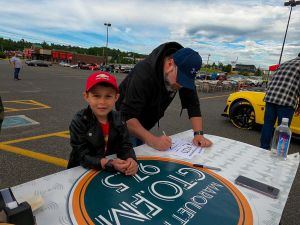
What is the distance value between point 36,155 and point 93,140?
2626 mm

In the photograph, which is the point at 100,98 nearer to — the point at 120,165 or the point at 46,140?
the point at 120,165

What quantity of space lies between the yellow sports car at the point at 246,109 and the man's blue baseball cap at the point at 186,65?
4785 millimetres

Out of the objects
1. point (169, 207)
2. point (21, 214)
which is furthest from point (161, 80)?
point (21, 214)

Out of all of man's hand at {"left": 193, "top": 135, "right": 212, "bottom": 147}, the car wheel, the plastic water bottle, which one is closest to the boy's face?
man's hand at {"left": 193, "top": 135, "right": 212, "bottom": 147}

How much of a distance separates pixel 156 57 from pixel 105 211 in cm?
140

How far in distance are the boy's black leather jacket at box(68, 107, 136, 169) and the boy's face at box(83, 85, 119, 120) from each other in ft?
0.19

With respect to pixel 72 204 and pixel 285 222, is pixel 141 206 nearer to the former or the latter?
pixel 72 204

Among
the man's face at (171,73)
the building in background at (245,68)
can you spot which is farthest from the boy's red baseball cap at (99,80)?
the building in background at (245,68)

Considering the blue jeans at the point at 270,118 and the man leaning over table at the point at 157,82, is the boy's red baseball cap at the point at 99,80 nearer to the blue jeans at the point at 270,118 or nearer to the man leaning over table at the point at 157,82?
the man leaning over table at the point at 157,82

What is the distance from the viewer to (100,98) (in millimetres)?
1676

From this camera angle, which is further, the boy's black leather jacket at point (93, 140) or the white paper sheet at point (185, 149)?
the white paper sheet at point (185, 149)

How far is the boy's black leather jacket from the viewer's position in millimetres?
1647

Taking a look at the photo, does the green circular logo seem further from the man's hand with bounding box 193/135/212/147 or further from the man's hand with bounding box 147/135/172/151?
the man's hand with bounding box 193/135/212/147

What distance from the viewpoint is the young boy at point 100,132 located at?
1590mm
